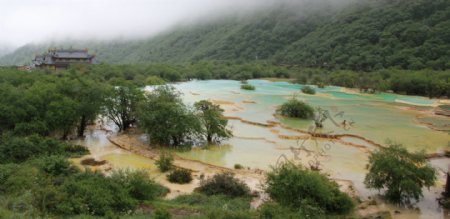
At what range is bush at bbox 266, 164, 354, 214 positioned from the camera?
1484 centimetres

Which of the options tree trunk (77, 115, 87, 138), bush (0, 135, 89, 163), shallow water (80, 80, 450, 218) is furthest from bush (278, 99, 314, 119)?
bush (0, 135, 89, 163)

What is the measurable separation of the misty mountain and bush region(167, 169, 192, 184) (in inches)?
3115

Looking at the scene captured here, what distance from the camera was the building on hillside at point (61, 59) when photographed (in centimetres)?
6731

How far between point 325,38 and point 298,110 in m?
84.9

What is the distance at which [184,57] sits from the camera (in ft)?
487

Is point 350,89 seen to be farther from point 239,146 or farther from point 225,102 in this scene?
point 239,146

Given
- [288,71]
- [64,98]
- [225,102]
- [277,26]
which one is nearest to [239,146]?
[64,98]

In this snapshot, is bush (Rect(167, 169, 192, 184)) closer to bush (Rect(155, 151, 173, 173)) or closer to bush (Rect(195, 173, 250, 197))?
bush (Rect(155, 151, 173, 173))

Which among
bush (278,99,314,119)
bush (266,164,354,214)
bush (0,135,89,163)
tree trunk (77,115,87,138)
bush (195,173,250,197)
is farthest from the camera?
bush (278,99,314,119)

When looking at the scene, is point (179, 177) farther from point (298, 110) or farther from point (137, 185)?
point (298, 110)

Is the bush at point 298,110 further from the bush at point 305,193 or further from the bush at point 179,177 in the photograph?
the bush at point 305,193

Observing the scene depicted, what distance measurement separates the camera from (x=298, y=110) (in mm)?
38562

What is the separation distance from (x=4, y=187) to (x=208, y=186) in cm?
871

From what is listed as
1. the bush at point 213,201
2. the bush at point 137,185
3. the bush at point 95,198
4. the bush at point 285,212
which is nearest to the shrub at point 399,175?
the bush at point 285,212
